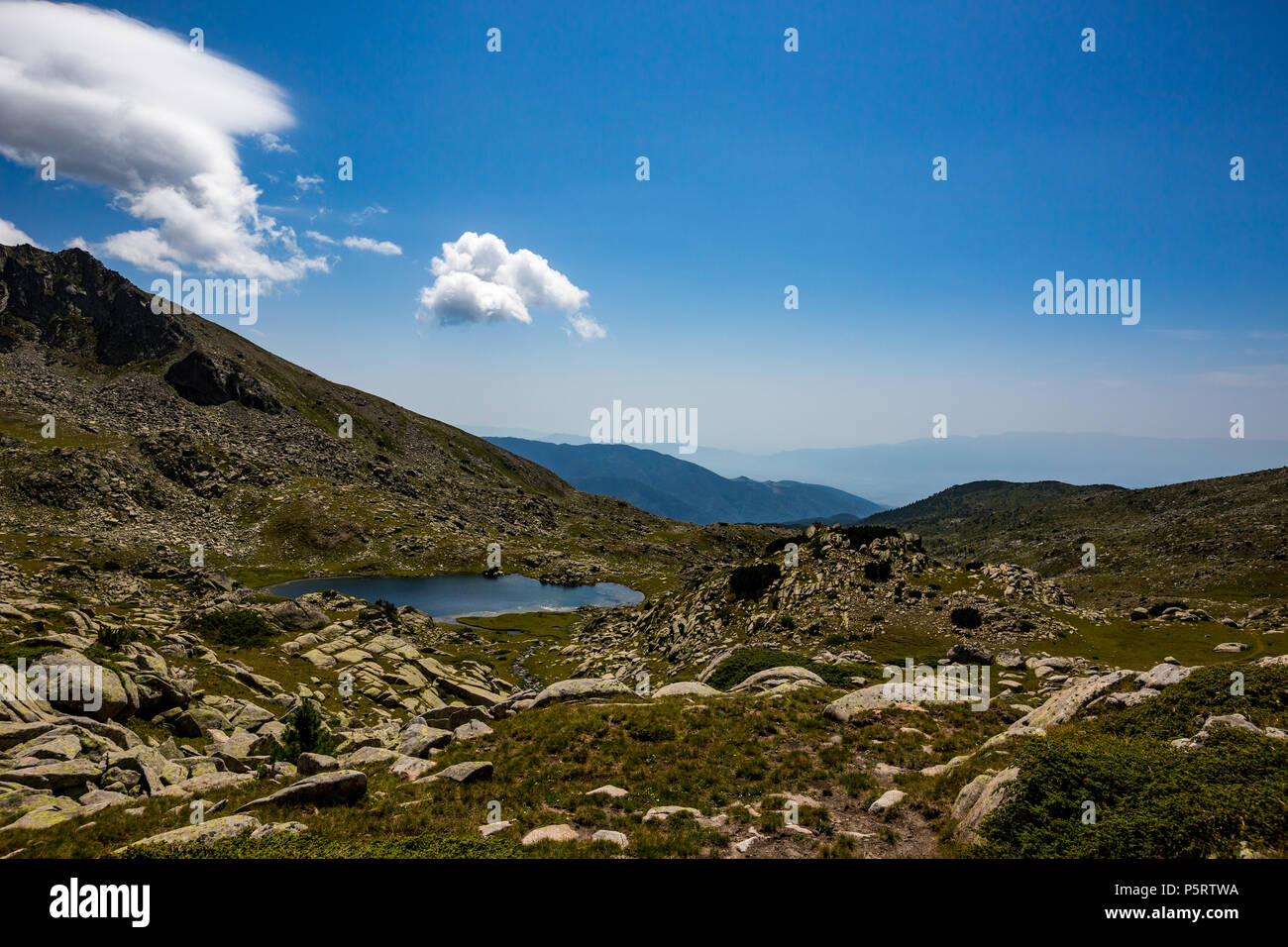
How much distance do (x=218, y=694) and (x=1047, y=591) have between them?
79.0 meters

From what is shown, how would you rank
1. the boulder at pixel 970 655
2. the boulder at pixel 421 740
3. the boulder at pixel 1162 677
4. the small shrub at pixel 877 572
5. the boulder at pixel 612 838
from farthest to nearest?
the small shrub at pixel 877 572, the boulder at pixel 970 655, the boulder at pixel 421 740, the boulder at pixel 1162 677, the boulder at pixel 612 838

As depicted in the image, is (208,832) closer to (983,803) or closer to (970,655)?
(983,803)

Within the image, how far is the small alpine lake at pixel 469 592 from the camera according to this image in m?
138

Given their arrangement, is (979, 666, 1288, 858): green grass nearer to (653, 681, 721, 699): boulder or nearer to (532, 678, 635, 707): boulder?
(653, 681, 721, 699): boulder

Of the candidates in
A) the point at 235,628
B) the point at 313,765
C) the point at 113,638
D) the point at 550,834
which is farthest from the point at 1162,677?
the point at 235,628

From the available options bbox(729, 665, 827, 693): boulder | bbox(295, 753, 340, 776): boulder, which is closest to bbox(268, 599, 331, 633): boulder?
bbox(295, 753, 340, 776): boulder

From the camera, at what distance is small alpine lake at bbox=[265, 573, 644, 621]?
452 ft

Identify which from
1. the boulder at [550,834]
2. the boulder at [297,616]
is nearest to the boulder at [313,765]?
the boulder at [550,834]

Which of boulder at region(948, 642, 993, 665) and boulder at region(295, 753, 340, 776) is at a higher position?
boulder at region(295, 753, 340, 776)

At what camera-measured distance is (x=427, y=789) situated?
21297 millimetres

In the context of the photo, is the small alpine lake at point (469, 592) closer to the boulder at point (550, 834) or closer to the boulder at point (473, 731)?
the boulder at point (473, 731)

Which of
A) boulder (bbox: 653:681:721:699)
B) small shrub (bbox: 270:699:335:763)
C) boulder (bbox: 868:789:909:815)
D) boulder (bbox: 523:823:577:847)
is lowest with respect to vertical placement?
boulder (bbox: 653:681:721:699)
